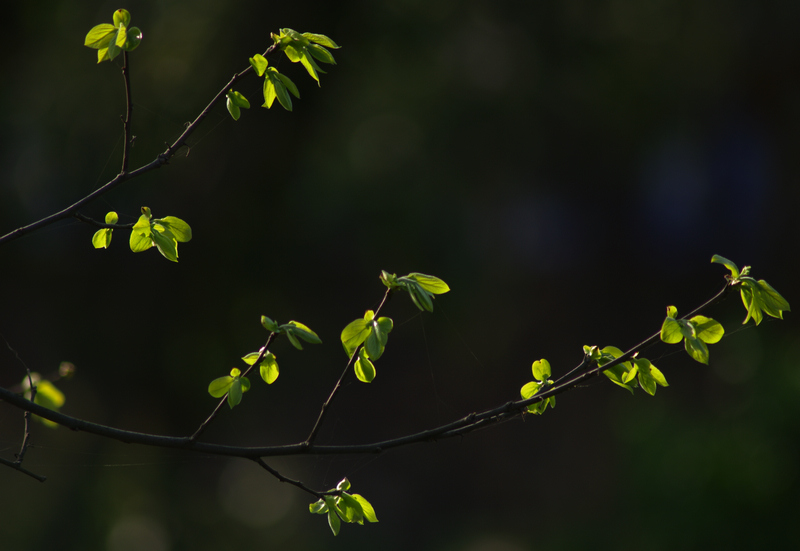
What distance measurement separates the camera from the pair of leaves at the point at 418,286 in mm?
740

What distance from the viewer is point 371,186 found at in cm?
415

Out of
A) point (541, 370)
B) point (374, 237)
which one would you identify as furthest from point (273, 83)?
point (374, 237)

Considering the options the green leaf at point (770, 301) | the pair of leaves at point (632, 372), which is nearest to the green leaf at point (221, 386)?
the pair of leaves at point (632, 372)

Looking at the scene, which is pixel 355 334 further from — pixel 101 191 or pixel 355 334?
pixel 101 191

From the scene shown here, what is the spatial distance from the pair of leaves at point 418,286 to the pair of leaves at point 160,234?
31 centimetres

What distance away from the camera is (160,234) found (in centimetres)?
90

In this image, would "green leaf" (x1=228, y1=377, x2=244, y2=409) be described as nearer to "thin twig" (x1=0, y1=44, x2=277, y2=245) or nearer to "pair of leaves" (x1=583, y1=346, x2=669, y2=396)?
"thin twig" (x1=0, y1=44, x2=277, y2=245)

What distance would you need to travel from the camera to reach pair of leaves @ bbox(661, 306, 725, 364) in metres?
0.77

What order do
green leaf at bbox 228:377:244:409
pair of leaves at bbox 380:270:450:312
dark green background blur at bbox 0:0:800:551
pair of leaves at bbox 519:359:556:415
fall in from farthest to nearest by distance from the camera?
dark green background blur at bbox 0:0:800:551 → pair of leaves at bbox 519:359:556:415 → green leaf at bbox 228:377:244:409 → pair of leaves at bbox 380:270:450:312

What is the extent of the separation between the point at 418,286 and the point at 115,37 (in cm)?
52

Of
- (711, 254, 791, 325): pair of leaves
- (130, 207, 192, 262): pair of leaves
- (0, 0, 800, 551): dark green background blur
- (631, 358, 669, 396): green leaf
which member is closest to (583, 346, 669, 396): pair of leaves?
(631, 358, 669, 396): green leaf

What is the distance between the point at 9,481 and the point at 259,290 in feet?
6.42

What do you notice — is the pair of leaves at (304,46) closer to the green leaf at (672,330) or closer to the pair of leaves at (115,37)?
the pair of leaves at (115,37)

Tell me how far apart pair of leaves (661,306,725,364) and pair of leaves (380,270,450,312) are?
0.96ft
